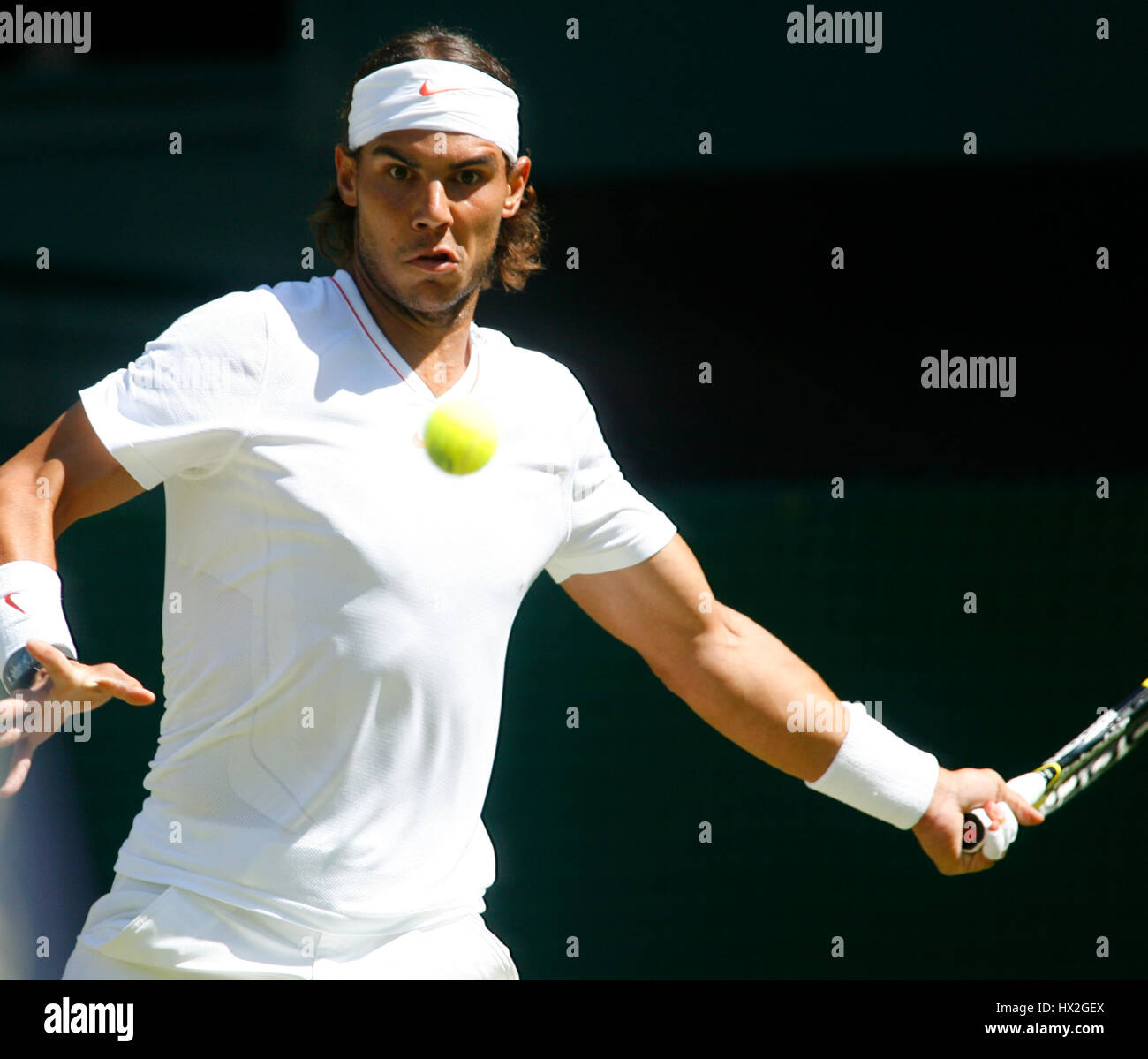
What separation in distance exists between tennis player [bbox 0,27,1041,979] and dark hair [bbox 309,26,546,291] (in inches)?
3.8

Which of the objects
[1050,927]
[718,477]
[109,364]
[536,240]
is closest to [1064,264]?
[718,477]

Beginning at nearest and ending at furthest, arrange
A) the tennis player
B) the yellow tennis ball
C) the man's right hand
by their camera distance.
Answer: the man's right hand → the tennis player → the yellow tennis ball

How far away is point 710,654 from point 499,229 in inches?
31.3

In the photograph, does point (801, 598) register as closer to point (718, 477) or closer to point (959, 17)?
point (718, 477)

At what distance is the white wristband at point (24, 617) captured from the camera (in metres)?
1.90

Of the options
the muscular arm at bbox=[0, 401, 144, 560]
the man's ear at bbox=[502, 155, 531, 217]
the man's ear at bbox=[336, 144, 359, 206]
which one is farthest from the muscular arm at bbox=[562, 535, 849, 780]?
the muscular arm at bbox=[0, 401, 144, 560]

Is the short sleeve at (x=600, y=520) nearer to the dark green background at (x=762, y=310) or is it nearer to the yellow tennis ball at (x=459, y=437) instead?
the yellow tennis ball at (x=459, y=437)

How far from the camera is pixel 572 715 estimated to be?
3.95 metres

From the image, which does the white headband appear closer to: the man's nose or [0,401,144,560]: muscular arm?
the man's nose

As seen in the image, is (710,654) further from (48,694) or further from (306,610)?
(48,694)

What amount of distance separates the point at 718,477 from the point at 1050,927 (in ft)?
4.84

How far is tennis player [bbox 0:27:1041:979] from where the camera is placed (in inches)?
79.8

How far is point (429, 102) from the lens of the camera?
2264mm

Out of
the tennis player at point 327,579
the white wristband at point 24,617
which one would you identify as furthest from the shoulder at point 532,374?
the white wristband at point 24,617
